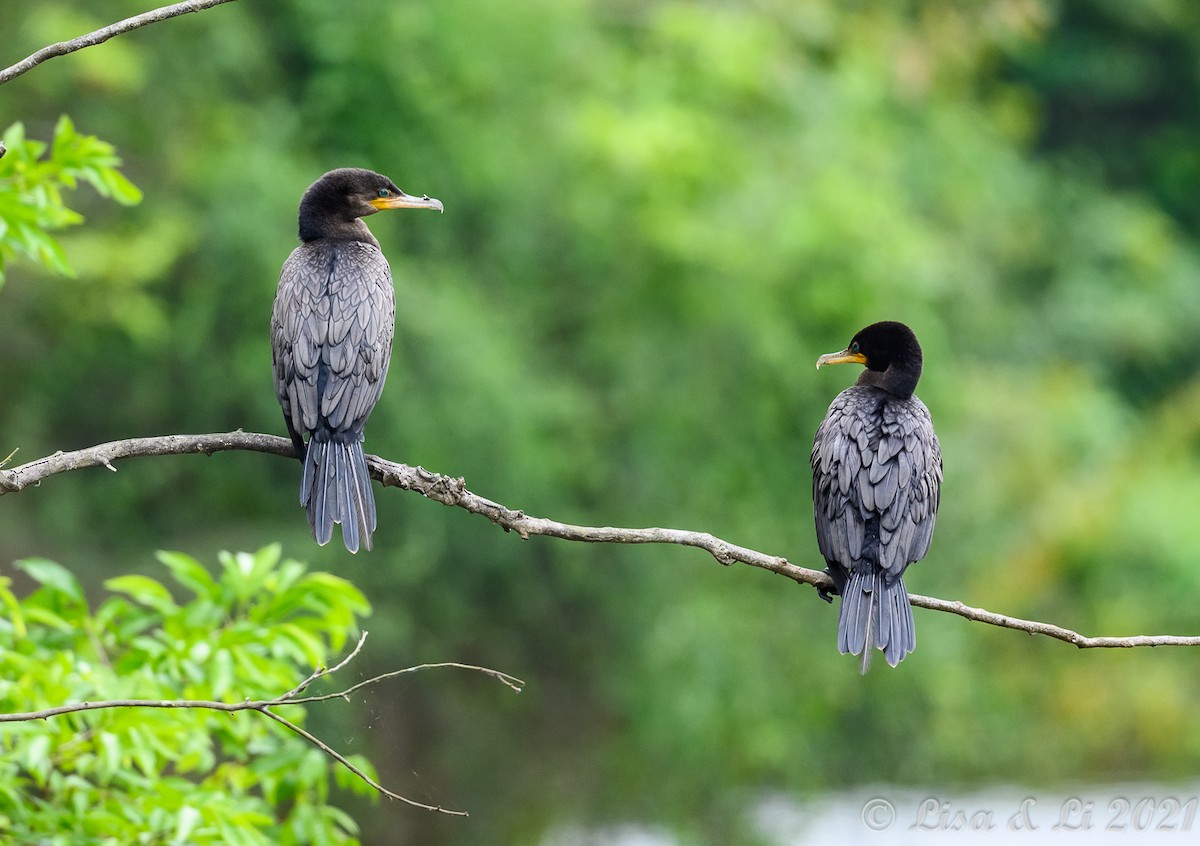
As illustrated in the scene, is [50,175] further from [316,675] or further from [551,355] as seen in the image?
[551,355]

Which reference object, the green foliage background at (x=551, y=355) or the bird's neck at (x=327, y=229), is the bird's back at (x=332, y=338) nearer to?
the bird's neck at (x=327, y=229)

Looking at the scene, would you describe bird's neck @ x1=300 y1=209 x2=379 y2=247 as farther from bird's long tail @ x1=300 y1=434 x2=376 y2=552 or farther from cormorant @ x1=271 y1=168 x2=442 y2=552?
bird's long tail @ x1=300 y1=434 x2=376 y2=552

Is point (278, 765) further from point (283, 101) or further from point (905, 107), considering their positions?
point (905, 107)

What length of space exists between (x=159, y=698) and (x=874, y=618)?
186 centimetres

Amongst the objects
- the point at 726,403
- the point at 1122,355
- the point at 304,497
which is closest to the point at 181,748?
the point at 304,497

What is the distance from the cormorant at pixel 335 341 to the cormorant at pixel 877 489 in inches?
50.9

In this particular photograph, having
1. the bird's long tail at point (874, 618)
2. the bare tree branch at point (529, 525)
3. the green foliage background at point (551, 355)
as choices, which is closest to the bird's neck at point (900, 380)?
the bird's long tail at point (874, 618)

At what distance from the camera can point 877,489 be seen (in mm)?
4156

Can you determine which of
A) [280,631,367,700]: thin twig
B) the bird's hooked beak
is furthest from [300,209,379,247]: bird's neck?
[280,631,367,700]: thin twig

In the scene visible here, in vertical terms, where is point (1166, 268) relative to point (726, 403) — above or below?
above

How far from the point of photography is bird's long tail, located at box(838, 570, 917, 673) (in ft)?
12.4

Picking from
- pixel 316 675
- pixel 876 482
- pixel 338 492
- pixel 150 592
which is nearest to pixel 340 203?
pixel 338 492

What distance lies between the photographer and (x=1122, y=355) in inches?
712

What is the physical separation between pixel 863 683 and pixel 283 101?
6538 mm
